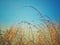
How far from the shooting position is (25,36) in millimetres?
2047

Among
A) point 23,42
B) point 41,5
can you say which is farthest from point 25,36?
point 41,5

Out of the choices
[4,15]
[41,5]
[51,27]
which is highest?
[41,5]

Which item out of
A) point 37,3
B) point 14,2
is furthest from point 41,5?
point 14,2

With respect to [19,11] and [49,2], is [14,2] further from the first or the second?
[49,2]

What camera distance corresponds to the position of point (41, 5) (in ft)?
6.89

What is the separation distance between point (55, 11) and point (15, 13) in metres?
0.55

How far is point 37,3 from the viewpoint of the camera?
2094 mm

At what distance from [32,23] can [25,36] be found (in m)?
0.20

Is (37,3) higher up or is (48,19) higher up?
(37,3)

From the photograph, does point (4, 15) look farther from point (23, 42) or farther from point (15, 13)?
point (23, 42)

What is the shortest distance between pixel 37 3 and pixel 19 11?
27 centimetres

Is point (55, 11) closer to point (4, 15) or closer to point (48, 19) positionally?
point (48, 19)

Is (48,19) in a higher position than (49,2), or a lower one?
lower

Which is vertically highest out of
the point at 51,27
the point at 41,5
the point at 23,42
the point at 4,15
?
the point at 41,5
